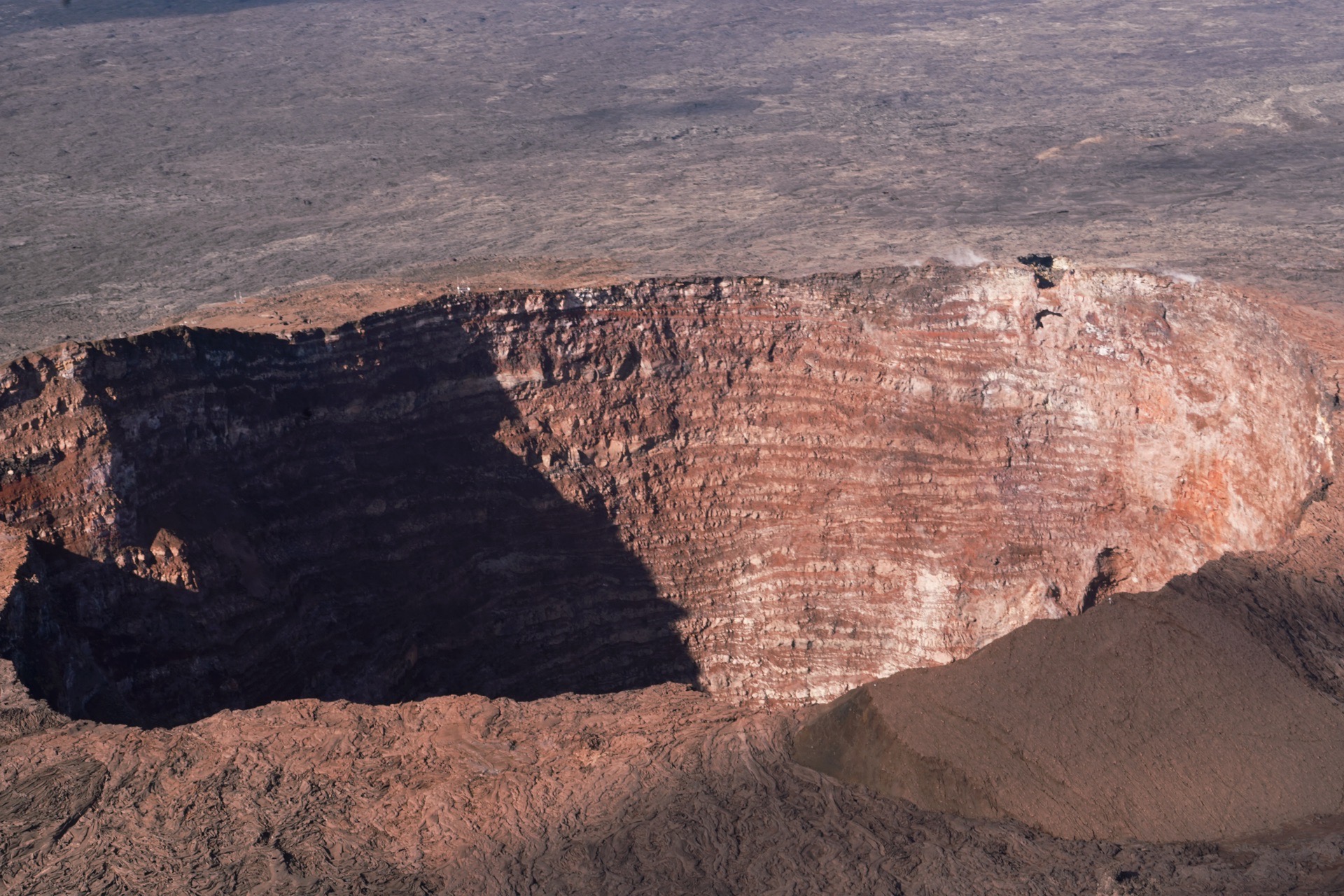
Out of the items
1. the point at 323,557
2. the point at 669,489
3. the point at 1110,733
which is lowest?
the point at 669,489

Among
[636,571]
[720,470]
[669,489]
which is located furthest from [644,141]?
[636,571]

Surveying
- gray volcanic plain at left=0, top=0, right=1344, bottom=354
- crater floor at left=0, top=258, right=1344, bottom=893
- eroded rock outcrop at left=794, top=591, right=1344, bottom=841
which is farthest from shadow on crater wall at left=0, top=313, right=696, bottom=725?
eroded rock outcrop at left=794, top=591, right=1344, bottom=841

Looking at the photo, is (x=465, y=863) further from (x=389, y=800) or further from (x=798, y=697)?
(x=798, y=697)

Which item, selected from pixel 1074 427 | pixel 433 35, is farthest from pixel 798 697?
pixel 433 35

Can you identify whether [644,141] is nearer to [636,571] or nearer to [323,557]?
[636,571]

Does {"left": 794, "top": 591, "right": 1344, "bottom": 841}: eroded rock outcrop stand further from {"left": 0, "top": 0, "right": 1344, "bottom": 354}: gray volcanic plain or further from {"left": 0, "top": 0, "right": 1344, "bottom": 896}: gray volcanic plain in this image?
{"left": 0, "top": 0, "right": 1344, "bottom": 354}: gray volcanic plain

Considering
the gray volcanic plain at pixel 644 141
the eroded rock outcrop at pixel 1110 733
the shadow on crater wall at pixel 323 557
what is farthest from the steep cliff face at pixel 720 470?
the eroded rock outcrop at pixel 1110 733

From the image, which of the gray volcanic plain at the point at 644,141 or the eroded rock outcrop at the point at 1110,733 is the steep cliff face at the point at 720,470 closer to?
the gray volcanic plain at the point at 644,141
